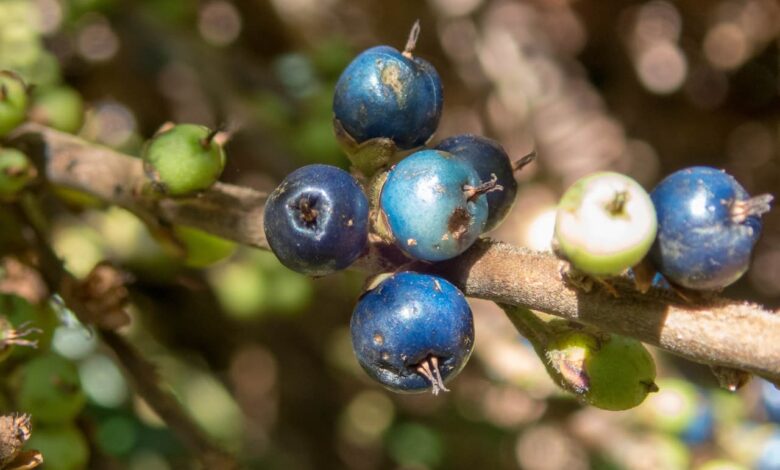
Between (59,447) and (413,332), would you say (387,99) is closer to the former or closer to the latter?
(413,332)

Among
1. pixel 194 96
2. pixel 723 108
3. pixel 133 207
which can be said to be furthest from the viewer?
pixel 723 108

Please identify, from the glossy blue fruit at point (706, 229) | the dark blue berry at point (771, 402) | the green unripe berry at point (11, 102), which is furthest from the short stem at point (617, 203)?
the dark blue berry at point (771, 402)

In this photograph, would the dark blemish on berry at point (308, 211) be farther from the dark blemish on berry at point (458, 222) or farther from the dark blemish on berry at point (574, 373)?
the dark blemish on berry at point (574, 373)

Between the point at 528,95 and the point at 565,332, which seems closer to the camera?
the point at 565,332

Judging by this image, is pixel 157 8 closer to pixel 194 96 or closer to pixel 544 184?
pixel 194 96

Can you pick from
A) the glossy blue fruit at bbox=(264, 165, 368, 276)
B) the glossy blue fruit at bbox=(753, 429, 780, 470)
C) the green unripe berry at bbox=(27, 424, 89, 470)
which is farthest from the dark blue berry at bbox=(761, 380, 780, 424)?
the green unripe berry at bbox=(27, 424, 89, 470)

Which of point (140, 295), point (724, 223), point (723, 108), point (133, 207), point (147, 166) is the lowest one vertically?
point (140, 295)

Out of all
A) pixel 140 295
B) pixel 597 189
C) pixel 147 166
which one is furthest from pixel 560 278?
pixel 140 295
